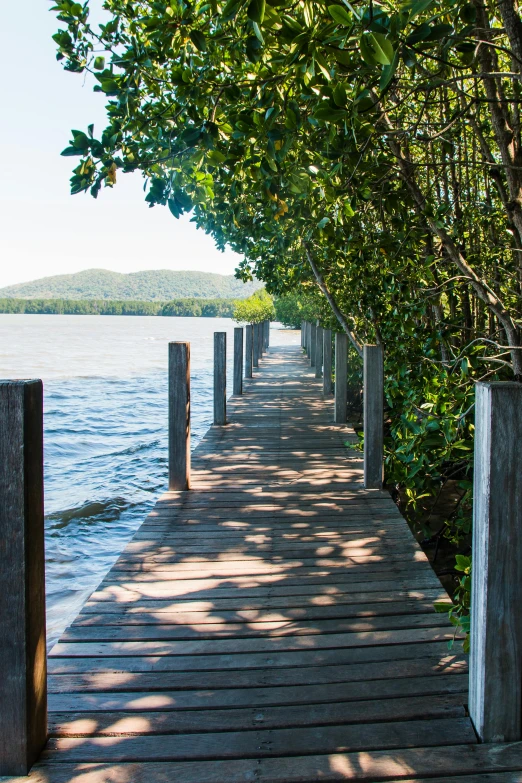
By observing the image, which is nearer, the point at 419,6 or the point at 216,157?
the point at 419,6

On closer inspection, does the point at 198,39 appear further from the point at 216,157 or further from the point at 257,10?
the point at 257,10

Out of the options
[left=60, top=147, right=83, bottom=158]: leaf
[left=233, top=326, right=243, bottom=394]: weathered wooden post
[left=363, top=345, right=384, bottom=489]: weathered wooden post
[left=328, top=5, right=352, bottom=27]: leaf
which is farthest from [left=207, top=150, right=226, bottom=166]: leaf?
[left=233, top=326, right=243, bottom=394]: weathered wooden post

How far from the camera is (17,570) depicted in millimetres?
1957

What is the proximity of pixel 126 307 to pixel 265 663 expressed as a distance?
164 m

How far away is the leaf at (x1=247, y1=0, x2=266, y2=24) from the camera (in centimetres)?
183

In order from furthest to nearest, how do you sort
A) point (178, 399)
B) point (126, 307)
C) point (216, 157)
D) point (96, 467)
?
point (126, 307) < point (96, 467) < point (178, 399) < point (216, 157)

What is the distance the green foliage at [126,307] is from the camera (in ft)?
498

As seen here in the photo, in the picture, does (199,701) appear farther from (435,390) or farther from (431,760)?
(435,390)

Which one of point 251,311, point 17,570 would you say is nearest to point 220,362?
point 17,570

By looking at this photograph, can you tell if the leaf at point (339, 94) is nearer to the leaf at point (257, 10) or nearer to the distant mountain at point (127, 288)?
the leaf at point (257, 10)

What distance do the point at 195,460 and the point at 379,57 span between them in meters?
5.39

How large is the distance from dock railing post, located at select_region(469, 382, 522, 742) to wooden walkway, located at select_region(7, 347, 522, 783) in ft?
0.50

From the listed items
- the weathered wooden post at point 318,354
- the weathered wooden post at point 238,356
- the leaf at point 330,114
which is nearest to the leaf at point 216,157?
the leaf at point 330,114

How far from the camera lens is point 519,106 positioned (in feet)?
13.6
